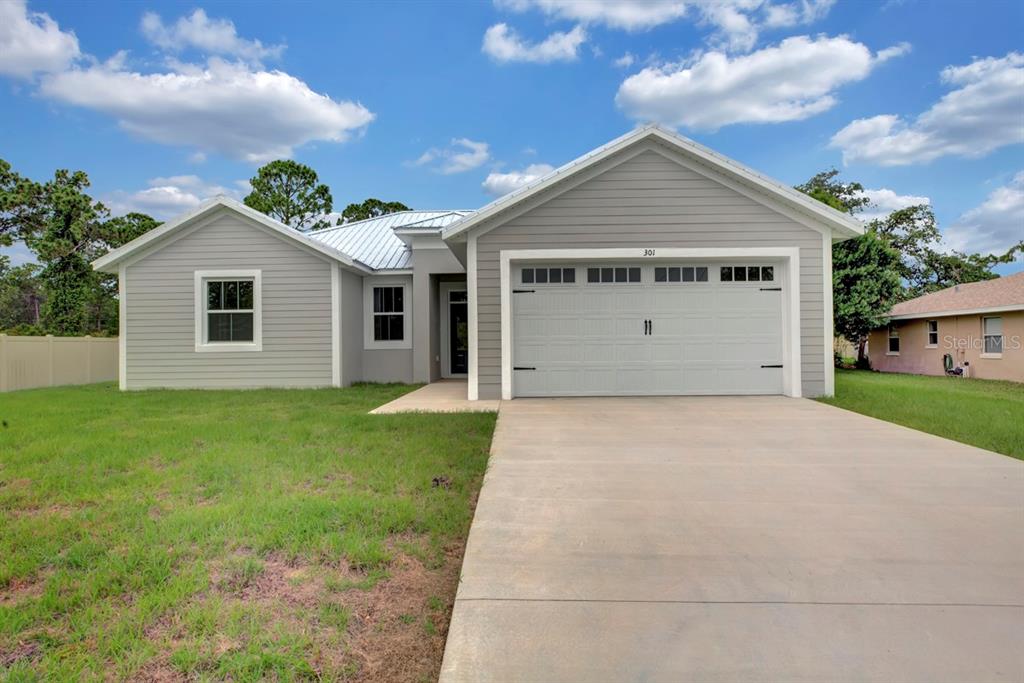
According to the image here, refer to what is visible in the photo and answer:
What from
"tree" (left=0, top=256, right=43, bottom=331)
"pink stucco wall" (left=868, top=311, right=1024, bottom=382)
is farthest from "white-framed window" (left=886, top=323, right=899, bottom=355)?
"tree" (left=0, top=256, right=43, bottom=331)

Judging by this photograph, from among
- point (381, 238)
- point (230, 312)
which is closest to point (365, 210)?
point (381, 238)

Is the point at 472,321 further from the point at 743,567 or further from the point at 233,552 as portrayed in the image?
the point at 743,567

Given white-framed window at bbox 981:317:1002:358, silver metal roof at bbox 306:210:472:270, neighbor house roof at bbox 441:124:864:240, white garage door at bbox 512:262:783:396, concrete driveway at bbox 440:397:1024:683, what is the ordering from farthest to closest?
white-framed window at bbox 981:317:1002:358 → silver metal roof at bbox 306:210:472:270 → white garage door at bbox 512:262:783:396 → neighbor house roof at bbox 441:124:864:240 → concrete driveway at bbox 440:397:1024:683

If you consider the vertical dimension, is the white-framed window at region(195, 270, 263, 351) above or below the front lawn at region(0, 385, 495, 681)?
above

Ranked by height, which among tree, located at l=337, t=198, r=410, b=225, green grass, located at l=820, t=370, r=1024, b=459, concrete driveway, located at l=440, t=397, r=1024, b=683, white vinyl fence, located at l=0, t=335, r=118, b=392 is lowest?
concrete driveway, located at l=440, t=397, r=1024, b=683

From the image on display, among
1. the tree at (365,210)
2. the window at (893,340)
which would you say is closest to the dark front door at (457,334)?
the window at (893,340)

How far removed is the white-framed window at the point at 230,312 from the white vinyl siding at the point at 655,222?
6.03 m

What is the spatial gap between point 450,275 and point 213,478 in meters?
9.67

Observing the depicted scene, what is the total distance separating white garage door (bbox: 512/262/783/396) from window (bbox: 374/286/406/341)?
5132mm

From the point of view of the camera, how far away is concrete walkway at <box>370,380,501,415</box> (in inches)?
331

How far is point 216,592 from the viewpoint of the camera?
2873 millimetres

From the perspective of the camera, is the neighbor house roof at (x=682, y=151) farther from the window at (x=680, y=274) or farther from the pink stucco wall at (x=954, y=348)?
the pink stucco wall at (x=954, y=348)

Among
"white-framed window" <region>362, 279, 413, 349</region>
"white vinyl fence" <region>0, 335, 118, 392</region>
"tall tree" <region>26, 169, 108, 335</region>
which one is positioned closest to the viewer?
"white vinyl fence" <region>0, 335, 118, 392</region>

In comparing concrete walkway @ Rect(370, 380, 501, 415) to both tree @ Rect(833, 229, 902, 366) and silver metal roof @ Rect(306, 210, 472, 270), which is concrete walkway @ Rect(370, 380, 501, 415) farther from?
tree @ Rect(833, 229, 902, 366)
